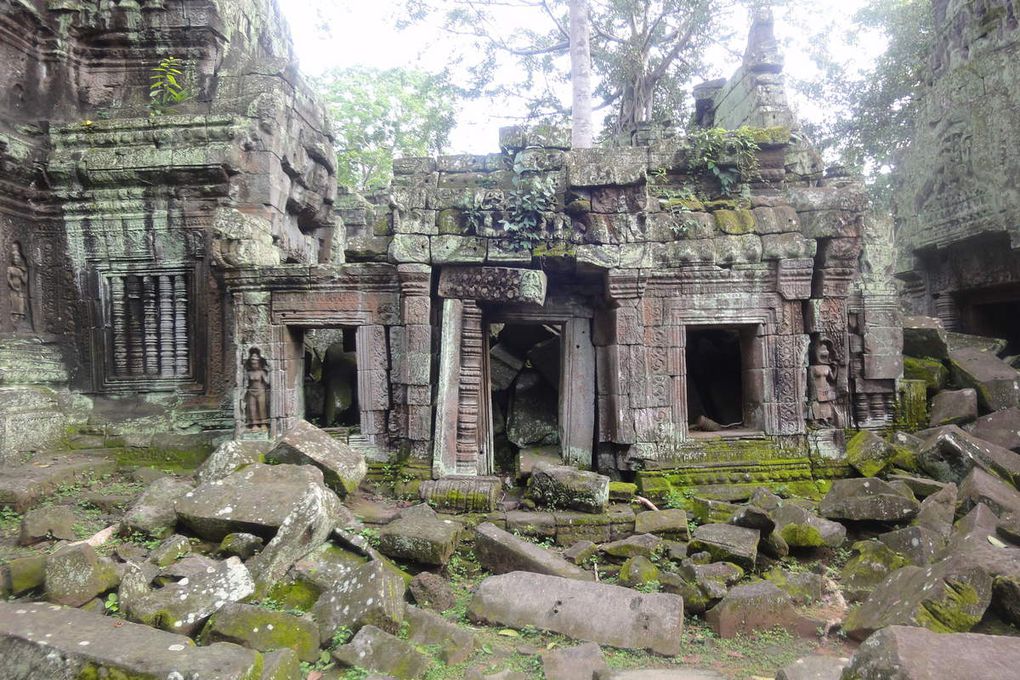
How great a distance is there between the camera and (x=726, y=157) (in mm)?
6902

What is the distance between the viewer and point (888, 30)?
667 inches

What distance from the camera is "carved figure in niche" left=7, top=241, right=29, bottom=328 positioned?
299 inches

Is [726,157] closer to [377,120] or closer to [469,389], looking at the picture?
[469,389]

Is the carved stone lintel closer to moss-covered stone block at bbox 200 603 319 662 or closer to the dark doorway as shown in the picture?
the dark doorway

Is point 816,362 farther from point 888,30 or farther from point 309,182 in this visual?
point 888,30

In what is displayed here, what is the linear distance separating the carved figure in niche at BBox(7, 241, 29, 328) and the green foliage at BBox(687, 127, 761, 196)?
8719mm

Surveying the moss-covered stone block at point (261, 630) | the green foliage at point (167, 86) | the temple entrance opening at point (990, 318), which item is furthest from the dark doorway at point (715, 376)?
the green foliage at point (167, 86)

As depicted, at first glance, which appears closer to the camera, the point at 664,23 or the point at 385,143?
the point at 664,23

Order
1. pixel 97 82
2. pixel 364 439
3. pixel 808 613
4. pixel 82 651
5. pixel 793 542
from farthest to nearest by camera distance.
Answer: pixel 97 82 < pixel 364 439 < pixel 793 542 < pixel 808 613 < pixel 82 651

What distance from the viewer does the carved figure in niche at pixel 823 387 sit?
652cm

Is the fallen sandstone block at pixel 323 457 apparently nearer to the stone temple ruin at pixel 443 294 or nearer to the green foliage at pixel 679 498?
the stone temple ruin at pixel 443 294

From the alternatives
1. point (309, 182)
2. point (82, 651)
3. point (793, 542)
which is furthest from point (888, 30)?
point (82, 651)

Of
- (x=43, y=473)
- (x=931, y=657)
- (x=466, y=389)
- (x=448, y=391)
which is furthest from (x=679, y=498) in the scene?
(x=43, y=473)

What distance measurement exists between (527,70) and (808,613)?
17601 mm
